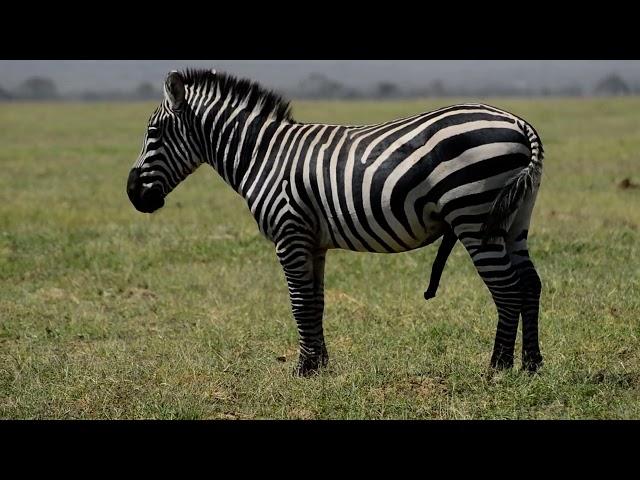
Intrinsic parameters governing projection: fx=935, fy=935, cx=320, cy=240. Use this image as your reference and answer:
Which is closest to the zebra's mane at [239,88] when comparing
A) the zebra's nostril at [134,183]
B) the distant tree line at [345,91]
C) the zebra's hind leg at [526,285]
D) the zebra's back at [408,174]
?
the zebra's back at [408,174]

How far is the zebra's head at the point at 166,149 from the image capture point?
780 cm

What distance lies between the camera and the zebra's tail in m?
6.55

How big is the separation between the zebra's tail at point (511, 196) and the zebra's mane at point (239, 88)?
2074 millimetres

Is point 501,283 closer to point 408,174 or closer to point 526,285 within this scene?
point 526,285

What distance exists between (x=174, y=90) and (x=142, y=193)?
91 cm

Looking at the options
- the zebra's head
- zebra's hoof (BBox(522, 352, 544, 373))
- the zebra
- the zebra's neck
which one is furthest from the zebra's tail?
the zebra's head

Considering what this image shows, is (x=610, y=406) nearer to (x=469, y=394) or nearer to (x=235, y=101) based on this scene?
(x=469, y=394)

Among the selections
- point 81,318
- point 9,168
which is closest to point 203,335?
point 81,318

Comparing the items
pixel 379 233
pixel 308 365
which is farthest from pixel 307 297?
pixel 379 233

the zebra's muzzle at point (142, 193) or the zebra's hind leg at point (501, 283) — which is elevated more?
the zebra's muzzle at point (142, 193)

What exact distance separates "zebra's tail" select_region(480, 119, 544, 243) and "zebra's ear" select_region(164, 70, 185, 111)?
9.09 feet

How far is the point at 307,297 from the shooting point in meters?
7.41

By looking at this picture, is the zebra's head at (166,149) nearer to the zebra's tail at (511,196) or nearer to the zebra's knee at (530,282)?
the zebra's tail at (511,196)

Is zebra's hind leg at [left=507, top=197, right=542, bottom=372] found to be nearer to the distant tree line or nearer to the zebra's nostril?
the zebra's nostril
